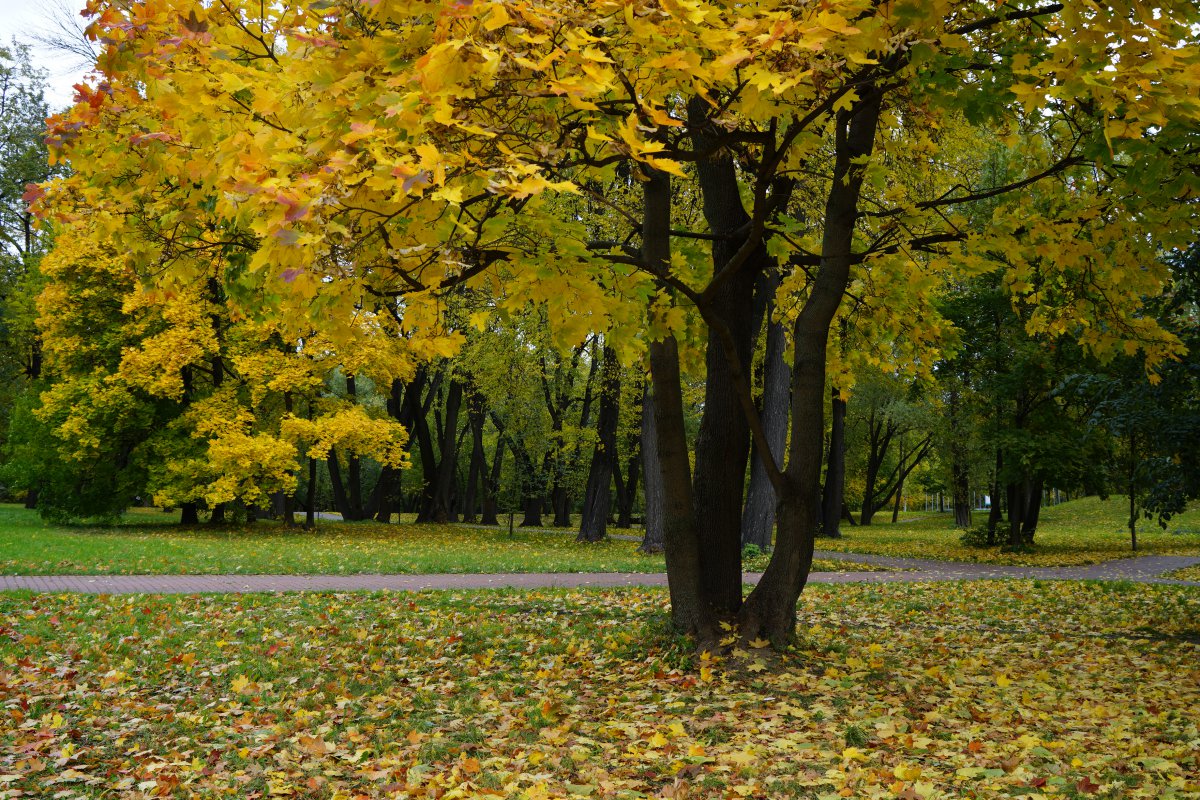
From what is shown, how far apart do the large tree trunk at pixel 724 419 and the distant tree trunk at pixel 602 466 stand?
1476 centimetres

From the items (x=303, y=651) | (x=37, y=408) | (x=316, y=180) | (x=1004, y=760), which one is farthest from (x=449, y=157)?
(x=37, y=408)

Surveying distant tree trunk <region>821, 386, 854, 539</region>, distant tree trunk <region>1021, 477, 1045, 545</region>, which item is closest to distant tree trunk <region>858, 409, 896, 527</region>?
distant tree trunk <region>821, 386, 854, 539</region>

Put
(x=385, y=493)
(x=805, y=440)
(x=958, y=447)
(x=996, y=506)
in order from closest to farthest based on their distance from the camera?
(x=805, y=440) → (x=996, y=506) → (x=958, y=447) → (x=385, y=493)

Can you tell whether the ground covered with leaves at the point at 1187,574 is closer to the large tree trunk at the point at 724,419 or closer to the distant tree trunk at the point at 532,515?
the large tree trunk at the point at 724,419

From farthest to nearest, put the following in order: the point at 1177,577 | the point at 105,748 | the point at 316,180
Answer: the point at 1177,577
the point at 105,748
the point at 316,180

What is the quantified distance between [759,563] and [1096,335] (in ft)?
28.9

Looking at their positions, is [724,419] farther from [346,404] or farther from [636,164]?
[346,404]

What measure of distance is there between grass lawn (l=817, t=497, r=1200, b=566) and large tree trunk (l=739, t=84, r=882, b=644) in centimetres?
1410

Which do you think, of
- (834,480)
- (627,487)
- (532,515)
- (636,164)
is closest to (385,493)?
(532,515)

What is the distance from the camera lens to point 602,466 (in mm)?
23484

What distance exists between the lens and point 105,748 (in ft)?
15.5

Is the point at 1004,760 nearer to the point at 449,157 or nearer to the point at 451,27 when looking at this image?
the point at 449,157

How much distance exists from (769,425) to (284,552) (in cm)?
977

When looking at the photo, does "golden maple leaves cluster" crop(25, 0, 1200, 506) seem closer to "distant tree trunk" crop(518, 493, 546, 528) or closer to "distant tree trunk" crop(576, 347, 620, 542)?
"distant tree trunk" crop(576, 347, 620, 542)
